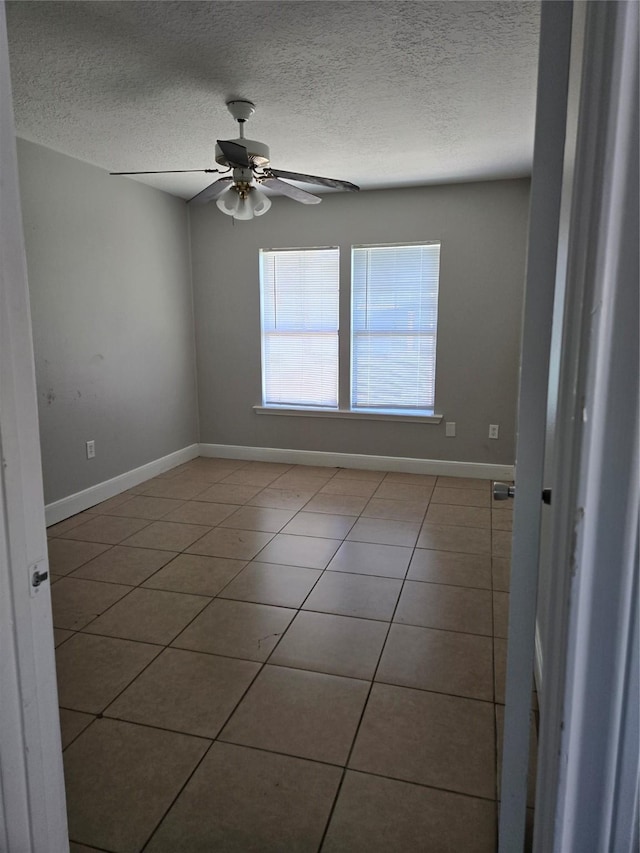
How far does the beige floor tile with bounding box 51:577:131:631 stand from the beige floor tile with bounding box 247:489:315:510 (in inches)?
54.3

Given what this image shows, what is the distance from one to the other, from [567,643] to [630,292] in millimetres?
416

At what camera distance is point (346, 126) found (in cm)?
302

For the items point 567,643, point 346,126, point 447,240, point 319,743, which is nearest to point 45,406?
point 346,126

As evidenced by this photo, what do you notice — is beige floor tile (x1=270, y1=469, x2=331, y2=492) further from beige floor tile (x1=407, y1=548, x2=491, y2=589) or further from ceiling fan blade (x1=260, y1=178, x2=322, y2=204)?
ceiling fan blade (x1=260, y1=178, x2=322, y2=204)

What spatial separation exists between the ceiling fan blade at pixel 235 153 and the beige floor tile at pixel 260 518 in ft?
6.89

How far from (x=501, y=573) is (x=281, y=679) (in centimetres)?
139

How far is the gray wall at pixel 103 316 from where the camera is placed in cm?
342

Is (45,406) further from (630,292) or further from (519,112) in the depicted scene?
(630,292)

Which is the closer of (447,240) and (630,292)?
(630,292)

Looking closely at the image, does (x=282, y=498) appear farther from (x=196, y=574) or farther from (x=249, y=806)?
(x=249, y=806)

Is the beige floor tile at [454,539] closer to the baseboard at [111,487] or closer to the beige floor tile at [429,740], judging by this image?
the beige floor tile at [429,740]

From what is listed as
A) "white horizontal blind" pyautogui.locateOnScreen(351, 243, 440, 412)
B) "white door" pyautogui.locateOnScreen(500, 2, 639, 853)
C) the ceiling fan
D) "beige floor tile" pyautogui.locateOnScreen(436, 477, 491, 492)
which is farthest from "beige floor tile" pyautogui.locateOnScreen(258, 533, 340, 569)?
"white door" pyautogui.locateOnScreen(500, 2, 639, 853)

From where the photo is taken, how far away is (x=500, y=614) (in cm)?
245

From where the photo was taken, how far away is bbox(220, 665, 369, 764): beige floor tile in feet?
5.53
